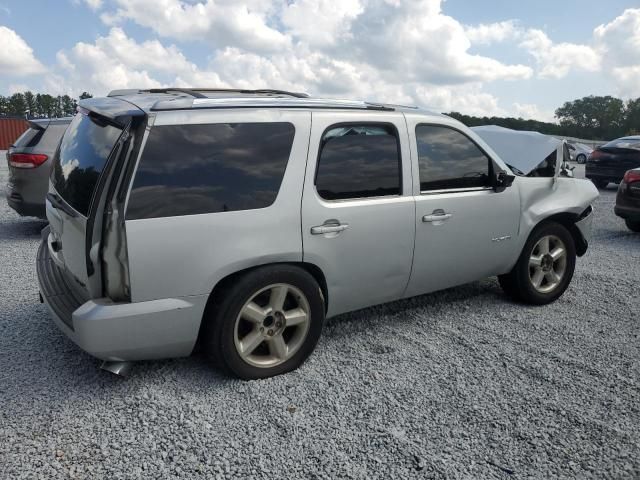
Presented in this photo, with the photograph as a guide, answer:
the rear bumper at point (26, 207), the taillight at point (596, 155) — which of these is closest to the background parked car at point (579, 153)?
the taillight at point (596, 155)

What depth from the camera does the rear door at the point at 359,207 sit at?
3.40 m

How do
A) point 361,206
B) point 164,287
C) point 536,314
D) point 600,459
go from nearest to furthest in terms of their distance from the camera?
point 600,459 < point 164,287 < point 361,206 < point 536,314

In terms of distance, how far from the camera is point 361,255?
3605 mm

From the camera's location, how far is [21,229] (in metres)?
8.10

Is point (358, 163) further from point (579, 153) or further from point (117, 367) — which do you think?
point (579, 153)

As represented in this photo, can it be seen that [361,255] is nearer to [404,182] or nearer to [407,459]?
[404,182]

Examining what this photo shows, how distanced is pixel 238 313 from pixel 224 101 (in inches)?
49.5

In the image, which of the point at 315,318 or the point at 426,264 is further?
the point at 426,264

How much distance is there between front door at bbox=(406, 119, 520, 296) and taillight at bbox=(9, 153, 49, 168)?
5.41 meters

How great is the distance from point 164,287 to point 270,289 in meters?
0.65

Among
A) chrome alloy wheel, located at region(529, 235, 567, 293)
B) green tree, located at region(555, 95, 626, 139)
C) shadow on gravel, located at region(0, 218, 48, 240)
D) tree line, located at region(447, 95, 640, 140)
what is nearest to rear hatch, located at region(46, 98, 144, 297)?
chrome alloy wheel, located at region(529, 235, 567, 293)

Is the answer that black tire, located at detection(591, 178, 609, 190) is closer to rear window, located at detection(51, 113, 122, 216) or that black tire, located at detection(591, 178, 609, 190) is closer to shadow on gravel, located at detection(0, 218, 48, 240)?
shadow on gravel, located at detection(0, 218, 48, 240)

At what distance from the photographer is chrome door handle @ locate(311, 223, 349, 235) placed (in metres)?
3.36

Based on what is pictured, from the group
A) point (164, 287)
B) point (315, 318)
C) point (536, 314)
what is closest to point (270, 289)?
point (315, 318)
